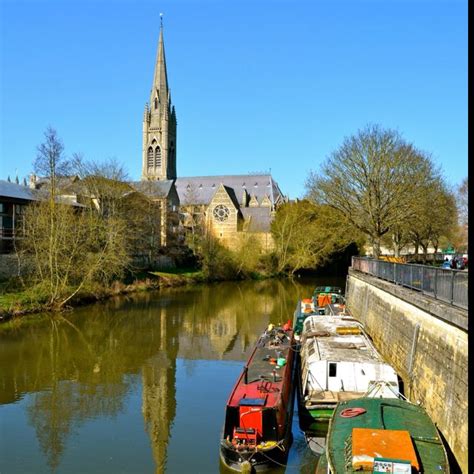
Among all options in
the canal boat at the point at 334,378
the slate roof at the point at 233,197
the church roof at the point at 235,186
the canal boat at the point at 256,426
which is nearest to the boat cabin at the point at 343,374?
the canal boat at the point at 334,378

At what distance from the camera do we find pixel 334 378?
14727mm

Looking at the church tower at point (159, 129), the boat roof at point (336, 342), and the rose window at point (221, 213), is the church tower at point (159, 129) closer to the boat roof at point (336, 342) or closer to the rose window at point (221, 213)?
the rose window at point (221, 213)

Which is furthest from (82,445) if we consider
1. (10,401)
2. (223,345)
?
(223,345)

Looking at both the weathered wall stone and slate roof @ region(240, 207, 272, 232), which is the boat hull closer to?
the weathered wall stone

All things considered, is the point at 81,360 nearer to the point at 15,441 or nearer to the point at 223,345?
the point at 223,345

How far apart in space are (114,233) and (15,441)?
1041 inches

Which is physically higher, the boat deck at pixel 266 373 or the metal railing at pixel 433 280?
the metal railing at pixel 433 280

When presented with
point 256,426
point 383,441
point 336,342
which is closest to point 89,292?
point 336,342

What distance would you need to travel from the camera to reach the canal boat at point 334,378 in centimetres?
1346

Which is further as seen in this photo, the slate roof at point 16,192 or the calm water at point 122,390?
the slate roof at point 16,192

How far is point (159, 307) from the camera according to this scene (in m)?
38.1

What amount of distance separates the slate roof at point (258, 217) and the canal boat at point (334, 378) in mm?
63751

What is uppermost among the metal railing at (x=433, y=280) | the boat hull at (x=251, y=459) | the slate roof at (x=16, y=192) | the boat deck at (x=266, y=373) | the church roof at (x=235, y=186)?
the church roof at (x=235, y=186)

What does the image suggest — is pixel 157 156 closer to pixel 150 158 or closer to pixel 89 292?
pixel 150 158
